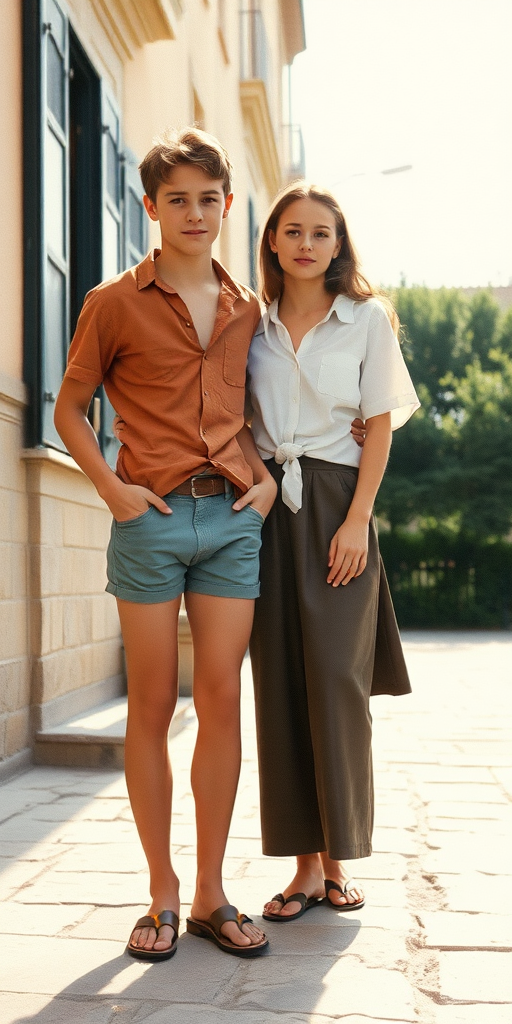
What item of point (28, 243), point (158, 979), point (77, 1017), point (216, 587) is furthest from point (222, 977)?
point (28, 243)

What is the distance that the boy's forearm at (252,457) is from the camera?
9.04 feet

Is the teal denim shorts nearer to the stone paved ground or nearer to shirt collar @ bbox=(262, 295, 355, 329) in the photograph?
shirt collar @ bbox=(262, 295, 355, 329)

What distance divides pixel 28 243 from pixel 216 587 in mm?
2901

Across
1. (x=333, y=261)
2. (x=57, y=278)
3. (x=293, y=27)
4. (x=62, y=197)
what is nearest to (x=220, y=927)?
(x=333, y=261)

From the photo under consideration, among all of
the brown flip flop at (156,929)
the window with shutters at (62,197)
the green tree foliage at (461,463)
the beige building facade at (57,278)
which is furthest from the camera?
the green tree foliage at (461,463)

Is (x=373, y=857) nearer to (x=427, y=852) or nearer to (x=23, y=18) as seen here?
(x=427, y=852)

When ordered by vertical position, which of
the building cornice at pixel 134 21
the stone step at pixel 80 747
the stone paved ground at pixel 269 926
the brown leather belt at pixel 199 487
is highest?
the building cornice at pixel 134 21

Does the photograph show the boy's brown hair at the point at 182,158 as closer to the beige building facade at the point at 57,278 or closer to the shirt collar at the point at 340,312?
the shirt collar at the point at 340,312

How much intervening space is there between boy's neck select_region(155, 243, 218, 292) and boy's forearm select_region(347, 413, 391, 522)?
58 cm

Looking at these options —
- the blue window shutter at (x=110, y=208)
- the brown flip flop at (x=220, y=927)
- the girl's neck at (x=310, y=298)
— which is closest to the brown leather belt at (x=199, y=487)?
the girl's neck at (x=310, y=298)

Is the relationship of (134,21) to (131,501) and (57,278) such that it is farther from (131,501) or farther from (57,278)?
(131,501)

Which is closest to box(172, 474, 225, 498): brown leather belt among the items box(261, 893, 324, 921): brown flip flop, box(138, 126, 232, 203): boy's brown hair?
box(138, 126, 232, 203): boy's brown hair

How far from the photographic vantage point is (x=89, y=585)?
5.98m

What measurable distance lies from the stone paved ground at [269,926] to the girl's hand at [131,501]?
103 centimetres
